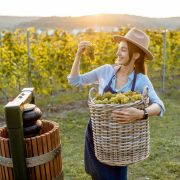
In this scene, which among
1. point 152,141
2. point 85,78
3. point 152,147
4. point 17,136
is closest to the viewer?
point 17,136

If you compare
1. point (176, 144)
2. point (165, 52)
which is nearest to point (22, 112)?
point (176, 144)

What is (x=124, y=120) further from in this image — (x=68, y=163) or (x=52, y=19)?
(x=52, y=19)

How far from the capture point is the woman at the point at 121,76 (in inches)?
112

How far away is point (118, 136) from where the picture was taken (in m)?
2.48

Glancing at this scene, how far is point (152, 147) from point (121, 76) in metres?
3.24

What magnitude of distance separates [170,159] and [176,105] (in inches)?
154

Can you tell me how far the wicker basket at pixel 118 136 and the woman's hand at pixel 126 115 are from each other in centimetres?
3

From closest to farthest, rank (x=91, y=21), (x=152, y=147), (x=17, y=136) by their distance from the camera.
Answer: (x=17, y=136) → (x=152, y=147) → (x=91, y=21)

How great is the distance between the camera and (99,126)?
2.50 metres

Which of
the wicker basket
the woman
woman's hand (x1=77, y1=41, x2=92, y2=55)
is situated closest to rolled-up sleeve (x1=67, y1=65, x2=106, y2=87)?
the woman

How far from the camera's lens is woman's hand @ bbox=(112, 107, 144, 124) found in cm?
239

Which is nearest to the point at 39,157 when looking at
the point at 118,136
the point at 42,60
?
the point at 118,136

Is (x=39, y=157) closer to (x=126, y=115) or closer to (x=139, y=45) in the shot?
(x=126, y=115)

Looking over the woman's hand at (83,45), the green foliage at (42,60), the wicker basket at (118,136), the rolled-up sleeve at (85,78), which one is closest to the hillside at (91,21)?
the green foliage at (42,60)
